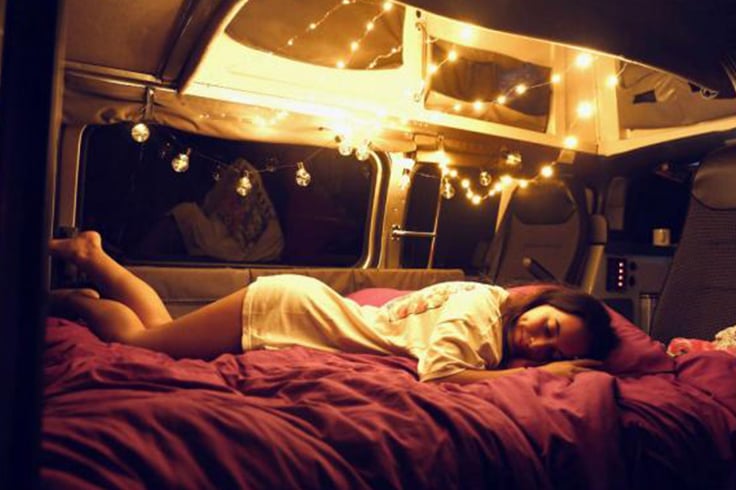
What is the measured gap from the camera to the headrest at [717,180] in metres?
2.40

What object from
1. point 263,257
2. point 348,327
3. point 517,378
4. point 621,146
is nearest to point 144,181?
point 263,257

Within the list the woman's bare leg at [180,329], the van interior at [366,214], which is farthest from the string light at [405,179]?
the woman's bare leg at [180,329]

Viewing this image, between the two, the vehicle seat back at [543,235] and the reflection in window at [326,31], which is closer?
the reflection in window at [326,31]

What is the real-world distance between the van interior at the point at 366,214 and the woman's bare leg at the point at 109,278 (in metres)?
0.20

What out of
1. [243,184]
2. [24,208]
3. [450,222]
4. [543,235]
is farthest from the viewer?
[450,222]

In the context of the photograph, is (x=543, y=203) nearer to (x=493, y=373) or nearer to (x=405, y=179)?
(x=405, y=179)

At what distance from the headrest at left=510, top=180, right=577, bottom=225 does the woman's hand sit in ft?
7.23

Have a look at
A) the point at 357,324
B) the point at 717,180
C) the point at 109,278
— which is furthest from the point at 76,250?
the point at 717,180

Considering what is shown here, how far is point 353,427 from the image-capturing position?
104 centimetres

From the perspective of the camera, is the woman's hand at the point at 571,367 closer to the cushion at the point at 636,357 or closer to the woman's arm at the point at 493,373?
the woman's arm at the point at 493,373

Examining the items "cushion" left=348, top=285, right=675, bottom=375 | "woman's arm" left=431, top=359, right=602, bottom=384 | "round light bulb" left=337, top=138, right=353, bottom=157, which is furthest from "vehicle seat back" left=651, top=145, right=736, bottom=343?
→ "round light bulb" left=337, top=138, right=353, bottom=157

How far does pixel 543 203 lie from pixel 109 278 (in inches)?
130

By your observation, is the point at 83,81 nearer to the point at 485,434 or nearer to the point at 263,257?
the point at 263,257

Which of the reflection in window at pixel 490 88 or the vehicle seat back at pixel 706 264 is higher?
the reflection in window at pixel 490 88
